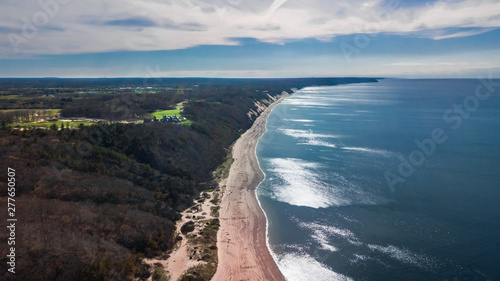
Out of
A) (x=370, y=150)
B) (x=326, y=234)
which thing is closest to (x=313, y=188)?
(x=326, y=234)

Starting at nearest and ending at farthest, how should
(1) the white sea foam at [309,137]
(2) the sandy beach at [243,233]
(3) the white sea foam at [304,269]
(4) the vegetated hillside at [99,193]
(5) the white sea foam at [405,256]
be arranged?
(4) the vegetated hillside at [99,193] < (3) the white sea foam at [304,269] < (2) the sandy beach at [243,233] < (5) the white sea foam at [405,256] < (1) the white sea foam at [309,137]

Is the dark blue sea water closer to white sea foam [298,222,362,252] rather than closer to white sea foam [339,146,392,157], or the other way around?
white sea foam [298,222,362,252]

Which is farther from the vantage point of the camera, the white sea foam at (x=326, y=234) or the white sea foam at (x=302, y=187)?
the white sea foam at (x=302, y=187)

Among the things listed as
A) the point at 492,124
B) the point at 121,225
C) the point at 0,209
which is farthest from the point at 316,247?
the point at 492,124

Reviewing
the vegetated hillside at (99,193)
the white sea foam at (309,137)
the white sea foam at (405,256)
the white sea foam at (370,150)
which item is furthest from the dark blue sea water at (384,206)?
the vegetated hillside at (99,193)

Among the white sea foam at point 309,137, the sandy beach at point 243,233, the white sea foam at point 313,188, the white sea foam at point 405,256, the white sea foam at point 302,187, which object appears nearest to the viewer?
the sandy beach at point 243,233

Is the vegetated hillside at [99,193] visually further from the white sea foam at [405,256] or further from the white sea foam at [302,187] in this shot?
the white sea foam at [405,256]

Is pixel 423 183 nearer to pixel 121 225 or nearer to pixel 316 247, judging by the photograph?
pixel 316 247
